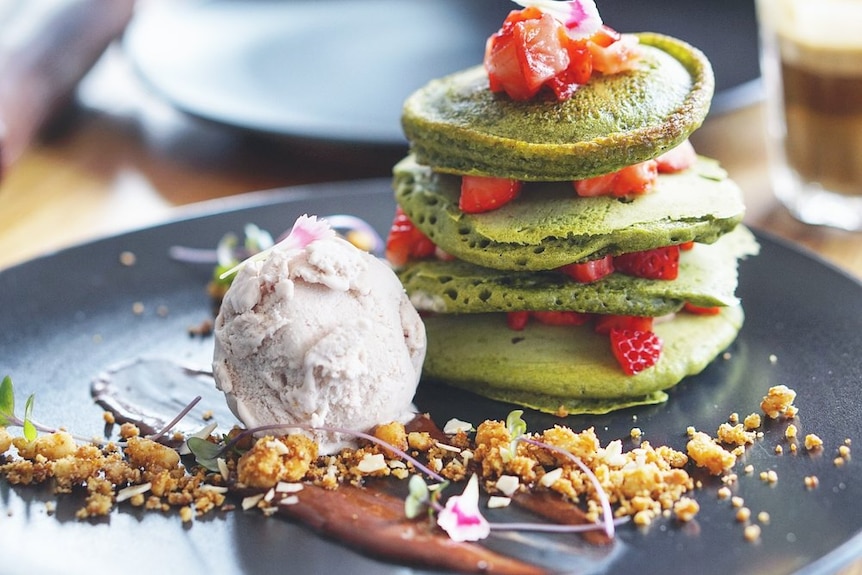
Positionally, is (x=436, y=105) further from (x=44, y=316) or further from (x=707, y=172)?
(x=44, y=316)

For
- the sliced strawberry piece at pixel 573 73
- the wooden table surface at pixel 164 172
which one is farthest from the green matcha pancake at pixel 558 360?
the wooden table surface at pixel 164 172

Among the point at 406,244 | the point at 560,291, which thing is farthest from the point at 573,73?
the point at 406,244

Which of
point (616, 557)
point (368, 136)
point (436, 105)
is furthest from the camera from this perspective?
point (368, 136)

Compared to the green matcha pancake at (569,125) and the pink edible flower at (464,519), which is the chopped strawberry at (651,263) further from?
the pink edible flower at (464,519)

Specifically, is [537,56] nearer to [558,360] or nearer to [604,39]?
[604,39]

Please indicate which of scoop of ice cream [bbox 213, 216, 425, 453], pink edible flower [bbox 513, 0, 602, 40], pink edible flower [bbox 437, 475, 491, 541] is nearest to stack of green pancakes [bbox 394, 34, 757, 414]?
pink edible flower [bbox 513, 0, 602, 40]

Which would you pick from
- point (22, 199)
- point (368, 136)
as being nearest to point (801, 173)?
point (368, 136)

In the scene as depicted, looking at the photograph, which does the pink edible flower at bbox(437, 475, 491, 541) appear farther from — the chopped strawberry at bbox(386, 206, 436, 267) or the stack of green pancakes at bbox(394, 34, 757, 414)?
the chopped strawberry at bbox(386, 206, 436, 267)
